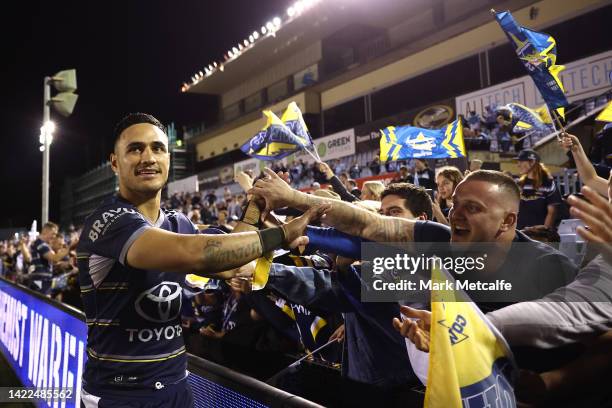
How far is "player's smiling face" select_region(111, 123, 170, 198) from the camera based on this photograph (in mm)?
2113

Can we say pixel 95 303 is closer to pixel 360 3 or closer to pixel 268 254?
pixel 268 254

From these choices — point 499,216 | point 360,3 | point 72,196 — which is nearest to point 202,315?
point 499,216

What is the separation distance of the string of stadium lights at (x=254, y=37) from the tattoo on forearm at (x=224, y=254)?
24.9 metres

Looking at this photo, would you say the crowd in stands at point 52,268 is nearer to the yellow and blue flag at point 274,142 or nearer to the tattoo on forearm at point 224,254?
the yellow and blue flag at point 274,142

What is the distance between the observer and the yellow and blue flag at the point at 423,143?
6609 mm

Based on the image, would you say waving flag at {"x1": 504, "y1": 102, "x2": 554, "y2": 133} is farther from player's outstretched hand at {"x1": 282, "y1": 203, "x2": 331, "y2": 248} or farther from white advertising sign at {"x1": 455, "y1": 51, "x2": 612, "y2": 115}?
player's outstretched hand at {"x1": 282, "y1": 203, "x2": 331, "y2": 248}

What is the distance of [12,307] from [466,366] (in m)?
6.71

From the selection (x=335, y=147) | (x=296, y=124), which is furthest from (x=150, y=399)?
(x=335, y=147)

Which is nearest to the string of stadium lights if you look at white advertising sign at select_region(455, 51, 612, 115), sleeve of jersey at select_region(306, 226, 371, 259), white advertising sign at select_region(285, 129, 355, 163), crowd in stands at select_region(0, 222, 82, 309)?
white advertising sign at select_region(285, 129, 355, 163)

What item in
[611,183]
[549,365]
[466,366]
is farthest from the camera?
[611,183]

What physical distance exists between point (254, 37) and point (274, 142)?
2551 cm

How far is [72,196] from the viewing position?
64125 millimetres

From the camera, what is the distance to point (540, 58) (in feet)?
16.6

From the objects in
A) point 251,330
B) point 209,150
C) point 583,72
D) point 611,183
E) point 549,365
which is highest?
point 209,150
